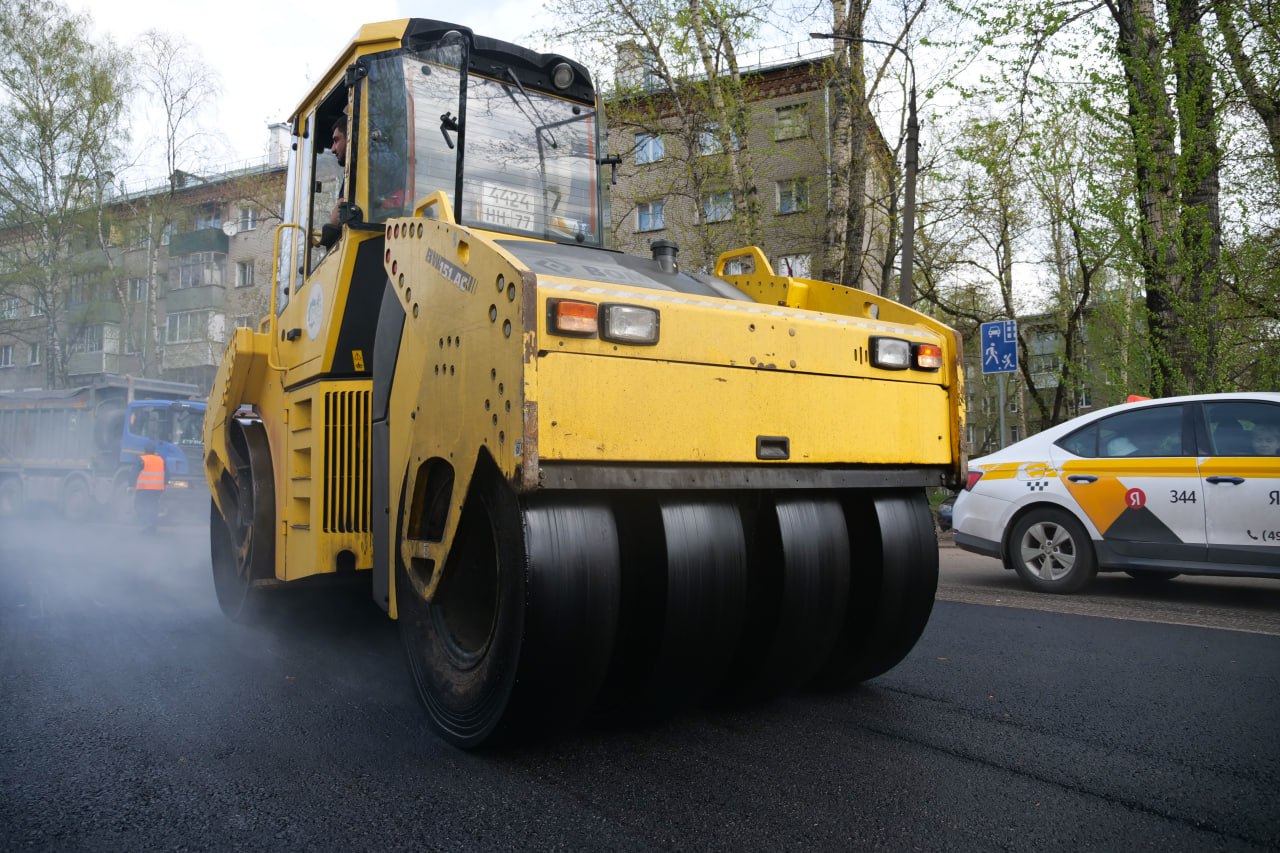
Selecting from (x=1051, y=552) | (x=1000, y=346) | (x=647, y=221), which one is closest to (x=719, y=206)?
(x=1000, y=346)

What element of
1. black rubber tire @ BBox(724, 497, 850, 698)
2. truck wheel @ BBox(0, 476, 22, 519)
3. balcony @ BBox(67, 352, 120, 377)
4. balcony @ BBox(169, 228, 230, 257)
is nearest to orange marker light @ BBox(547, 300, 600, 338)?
black rubber tire @ BBox(724, 497, 850, 698)

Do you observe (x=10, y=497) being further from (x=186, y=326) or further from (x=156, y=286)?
(x=186, y=326)

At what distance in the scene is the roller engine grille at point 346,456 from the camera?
166 inches

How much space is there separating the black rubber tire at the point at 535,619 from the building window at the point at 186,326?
4151cm

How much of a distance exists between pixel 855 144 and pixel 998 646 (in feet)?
45.0

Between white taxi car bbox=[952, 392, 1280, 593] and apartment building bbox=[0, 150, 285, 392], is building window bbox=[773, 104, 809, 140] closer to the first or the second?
white taxi car bbox=[952, 392, 1280, 593]

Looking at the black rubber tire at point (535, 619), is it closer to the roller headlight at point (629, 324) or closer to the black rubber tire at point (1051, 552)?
the roller headlight at point (629, 324)

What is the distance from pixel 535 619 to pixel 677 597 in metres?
0.50

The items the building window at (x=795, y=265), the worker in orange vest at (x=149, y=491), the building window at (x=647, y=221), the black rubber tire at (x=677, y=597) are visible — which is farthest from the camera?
the building window at (x=647, y=221)

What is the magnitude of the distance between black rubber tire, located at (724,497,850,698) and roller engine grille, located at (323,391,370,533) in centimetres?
183

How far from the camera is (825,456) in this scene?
3352 mm

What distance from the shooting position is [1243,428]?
21.6 feet

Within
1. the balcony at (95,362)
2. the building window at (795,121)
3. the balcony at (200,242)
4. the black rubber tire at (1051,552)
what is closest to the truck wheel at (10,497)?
the building window at (795,121)

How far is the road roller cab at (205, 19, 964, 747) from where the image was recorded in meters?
2.87
